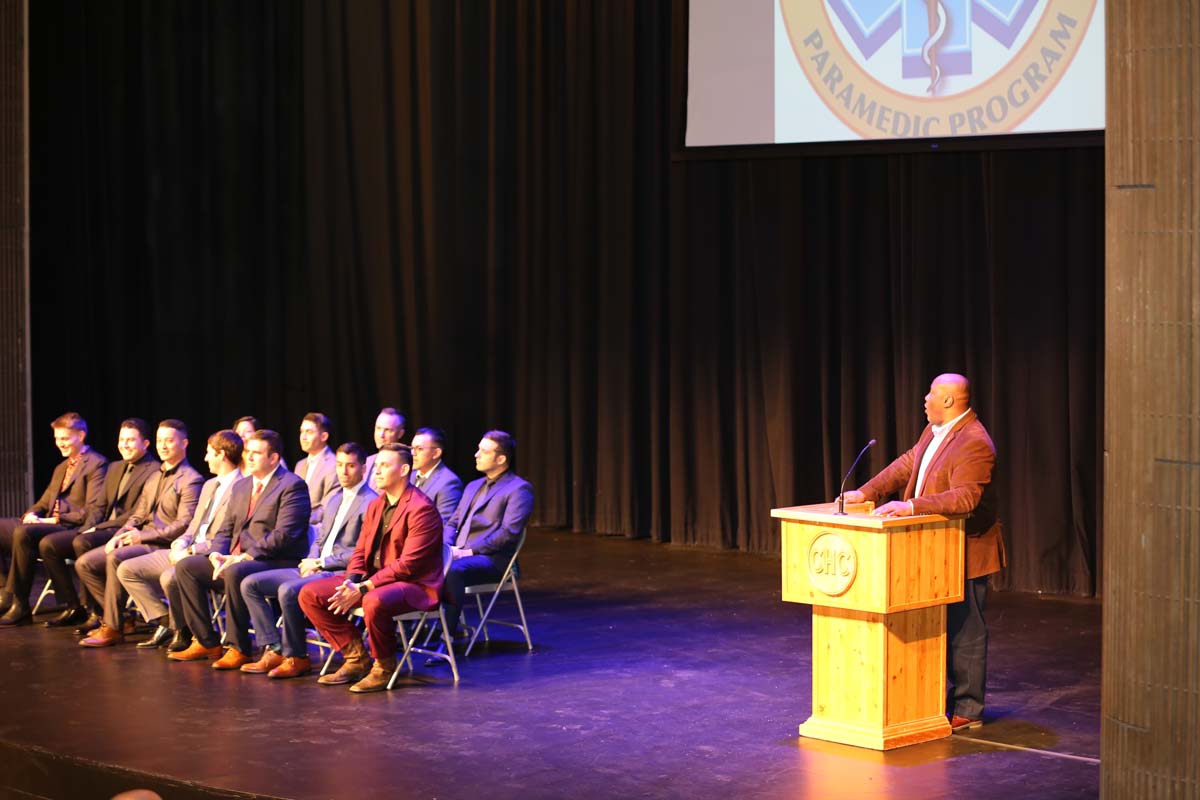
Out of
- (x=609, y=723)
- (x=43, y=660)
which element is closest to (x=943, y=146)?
(x=609, y=723)

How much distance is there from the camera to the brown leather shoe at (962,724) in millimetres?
6074

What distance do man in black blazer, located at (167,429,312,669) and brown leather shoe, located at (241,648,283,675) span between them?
0.09 meters

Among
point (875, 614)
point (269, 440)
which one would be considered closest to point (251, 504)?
point (269, 440)

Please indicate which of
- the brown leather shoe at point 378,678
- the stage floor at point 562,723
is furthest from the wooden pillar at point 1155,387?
the brown leather shoe at point 378,678

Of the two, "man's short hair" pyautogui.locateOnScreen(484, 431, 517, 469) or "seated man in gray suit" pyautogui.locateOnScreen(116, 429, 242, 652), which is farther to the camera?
"seated man in gray suit" pyautogui.locateOnScreen(116, 429, 242, 652)

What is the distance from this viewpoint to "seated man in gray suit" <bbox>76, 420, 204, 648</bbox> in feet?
26.0

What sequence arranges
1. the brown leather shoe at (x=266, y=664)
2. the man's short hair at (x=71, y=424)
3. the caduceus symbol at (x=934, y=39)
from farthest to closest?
the man's short hair at (x=71, y=424) < the caduceus symbol at (x=934, y=39) < the brown leather shoe at (x=266, y=664)

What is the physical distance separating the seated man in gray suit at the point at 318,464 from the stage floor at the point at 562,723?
114 centimetres

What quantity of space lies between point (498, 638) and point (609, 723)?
1.81 metres

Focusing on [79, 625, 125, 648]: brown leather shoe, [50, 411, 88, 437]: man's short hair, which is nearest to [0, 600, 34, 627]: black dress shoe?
[79, 625, 125, 648]: brown leather shoe

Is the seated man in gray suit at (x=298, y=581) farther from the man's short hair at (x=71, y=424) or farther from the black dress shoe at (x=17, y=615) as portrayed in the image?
the man's short hair at (x=71, y=424)

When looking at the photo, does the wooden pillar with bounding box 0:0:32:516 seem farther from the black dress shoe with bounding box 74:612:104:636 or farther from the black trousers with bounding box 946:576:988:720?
the black trousers with bounding box 946:576:988:720

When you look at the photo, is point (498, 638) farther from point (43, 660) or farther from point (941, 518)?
point (941, 518)

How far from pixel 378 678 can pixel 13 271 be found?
5.35 meters
